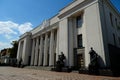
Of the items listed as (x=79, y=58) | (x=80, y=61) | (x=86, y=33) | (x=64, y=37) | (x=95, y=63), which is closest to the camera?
(x=95, y=63)

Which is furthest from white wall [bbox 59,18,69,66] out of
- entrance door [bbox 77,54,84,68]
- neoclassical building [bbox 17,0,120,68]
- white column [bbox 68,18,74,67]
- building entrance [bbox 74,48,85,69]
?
entrance door [bbox 77,54,84,68]

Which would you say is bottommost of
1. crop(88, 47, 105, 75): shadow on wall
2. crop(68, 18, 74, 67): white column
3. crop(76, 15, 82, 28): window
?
crop(88, 47, 105, 75): shadow on wall

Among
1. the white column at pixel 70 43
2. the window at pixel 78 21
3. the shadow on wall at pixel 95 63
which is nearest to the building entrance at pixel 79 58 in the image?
the white column at pixel 70 43

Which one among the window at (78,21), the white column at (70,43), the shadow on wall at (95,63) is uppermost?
the window at (78,21)

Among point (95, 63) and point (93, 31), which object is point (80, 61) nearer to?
point (95, 63)

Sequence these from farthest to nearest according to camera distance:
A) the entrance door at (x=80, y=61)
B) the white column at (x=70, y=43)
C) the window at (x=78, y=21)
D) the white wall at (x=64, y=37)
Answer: the white wall at (x=64, y=37) < the window at (x=78, y=21) < the white column at (x=70, y=43) < the entrance door at (x=80, y=61)

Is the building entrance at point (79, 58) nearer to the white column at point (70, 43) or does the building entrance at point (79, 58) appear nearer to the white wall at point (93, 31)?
the white column at point (70, 43)

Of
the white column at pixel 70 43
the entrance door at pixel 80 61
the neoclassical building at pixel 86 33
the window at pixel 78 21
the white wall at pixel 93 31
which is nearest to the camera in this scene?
the white wall at pixel 93 31

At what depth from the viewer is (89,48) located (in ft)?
39.5

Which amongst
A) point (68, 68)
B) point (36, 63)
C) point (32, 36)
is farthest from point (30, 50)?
point (68, 68)

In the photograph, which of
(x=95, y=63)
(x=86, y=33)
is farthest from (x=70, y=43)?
(x=95, y=63)

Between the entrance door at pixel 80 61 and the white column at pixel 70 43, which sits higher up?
the white column at pixel 70 43

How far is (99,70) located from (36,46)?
1780 cm

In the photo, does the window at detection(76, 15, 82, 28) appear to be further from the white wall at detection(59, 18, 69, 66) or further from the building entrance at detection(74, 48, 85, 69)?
the building entrance at detection(74, 48, 85, 69)
